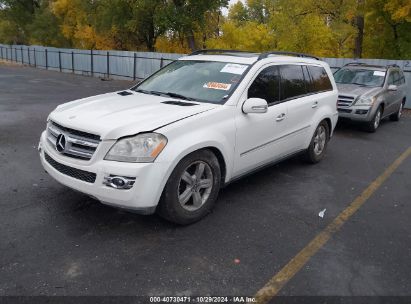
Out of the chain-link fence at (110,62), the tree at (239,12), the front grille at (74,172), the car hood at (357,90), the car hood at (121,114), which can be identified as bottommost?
the chain-link fence at (110,62)

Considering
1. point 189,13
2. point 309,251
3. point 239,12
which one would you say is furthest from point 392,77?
point 239,12

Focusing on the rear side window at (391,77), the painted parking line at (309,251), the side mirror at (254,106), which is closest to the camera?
the painted parking line at (309,251)

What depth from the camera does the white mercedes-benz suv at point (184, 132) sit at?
3.43 m

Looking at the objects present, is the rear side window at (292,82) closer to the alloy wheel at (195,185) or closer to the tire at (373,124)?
the alloy wheel at (195,185)

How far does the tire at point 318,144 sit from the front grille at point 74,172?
3647 mm

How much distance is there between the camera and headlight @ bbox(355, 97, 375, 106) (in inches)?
363

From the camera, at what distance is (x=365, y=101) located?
30.3ft

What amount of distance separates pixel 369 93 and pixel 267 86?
5.70 meters

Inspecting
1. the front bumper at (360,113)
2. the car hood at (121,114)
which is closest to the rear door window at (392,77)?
the front bumper at (360,113)

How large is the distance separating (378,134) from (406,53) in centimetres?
1738

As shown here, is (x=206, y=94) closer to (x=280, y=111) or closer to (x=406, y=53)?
(x=280, y=111)

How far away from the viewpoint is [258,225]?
4.05m

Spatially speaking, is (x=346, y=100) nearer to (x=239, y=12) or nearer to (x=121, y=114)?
(x=121, y=114)

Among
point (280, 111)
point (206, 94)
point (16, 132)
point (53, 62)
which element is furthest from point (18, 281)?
point (53, 62)
